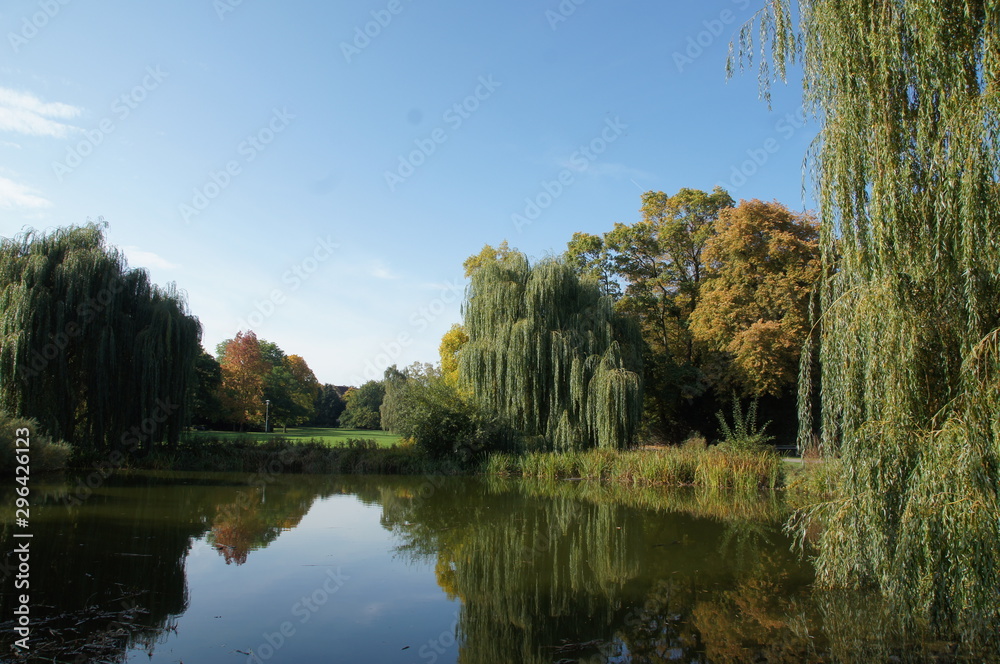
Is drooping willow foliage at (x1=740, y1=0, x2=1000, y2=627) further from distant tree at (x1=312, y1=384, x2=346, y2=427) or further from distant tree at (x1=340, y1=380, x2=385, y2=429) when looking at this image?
distant tree at (x1=312, y1=384, x2=346, y2=427)

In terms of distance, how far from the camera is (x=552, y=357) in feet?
62.5

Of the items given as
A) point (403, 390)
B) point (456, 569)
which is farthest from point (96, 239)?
point (456, 569)

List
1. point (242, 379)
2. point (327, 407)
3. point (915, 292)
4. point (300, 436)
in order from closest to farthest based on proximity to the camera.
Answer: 1. point (915, 292)
2. point (300, 436)
3. point (242, 379)
4. point (327, 407)

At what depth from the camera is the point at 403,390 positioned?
21250mm

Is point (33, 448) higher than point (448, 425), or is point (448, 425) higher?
point (448, 425)

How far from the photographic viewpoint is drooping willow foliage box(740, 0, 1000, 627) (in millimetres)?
4602

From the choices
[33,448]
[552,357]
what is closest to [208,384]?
[33,448]

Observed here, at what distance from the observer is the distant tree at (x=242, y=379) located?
118 feet

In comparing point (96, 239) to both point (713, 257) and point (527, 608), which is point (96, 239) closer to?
point (527, 608)

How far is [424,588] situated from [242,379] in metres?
32.8

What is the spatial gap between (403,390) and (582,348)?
20.3 feet

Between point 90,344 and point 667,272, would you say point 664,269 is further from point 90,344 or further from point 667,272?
point 90,344

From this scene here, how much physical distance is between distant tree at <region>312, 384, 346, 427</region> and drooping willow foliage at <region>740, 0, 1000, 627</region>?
5791 cm

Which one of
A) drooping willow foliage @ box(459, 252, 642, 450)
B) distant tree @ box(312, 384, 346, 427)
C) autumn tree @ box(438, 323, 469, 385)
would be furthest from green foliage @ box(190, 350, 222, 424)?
distant tree @ box(312, 384, 346, 427)
